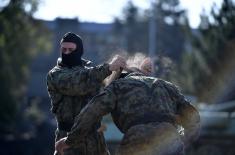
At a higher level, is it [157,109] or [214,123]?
[157,109]

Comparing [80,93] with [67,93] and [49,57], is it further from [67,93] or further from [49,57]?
[49,57]

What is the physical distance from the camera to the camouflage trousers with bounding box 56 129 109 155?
8195 mm

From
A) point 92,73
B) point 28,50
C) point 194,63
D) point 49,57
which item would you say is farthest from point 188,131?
point 49,57

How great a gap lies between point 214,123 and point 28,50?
2825cm

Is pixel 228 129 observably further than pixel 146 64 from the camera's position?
Yes

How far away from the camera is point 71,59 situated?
809 centimetres

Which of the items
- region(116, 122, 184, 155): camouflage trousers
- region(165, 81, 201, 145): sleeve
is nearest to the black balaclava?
region(165, 81, 201, 145): sleeve

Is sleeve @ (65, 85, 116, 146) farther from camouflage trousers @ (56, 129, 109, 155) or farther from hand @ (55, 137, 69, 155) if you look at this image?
camouflage trousers @ (56, 129, 109, 155)

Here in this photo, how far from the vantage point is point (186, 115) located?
7000 millimetres

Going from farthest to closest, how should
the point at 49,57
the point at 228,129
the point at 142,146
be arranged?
the point at 49,57, the point at 228,129, the point at 142,146

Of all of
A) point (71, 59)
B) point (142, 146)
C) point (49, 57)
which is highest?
point (71, 59)

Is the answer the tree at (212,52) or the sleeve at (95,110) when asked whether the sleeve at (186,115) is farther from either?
the tree at (212,52)

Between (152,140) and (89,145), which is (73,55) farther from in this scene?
(152,140)

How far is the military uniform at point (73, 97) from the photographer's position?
789 centimetres
